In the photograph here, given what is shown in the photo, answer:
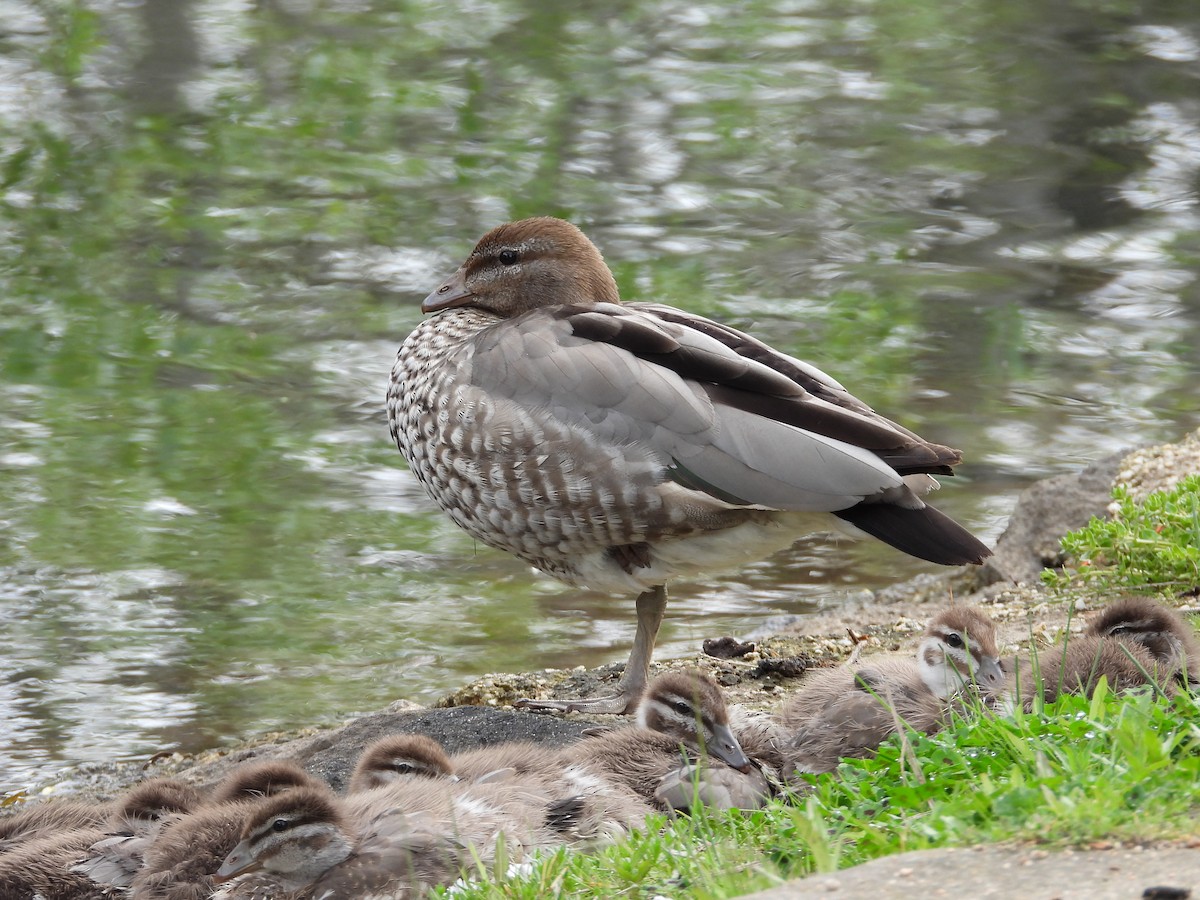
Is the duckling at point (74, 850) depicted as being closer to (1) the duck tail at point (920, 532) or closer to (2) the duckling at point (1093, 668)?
(1) the duck tail at point (920, 532)

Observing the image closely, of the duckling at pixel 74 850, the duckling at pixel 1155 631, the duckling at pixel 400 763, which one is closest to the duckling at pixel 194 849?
the duckling at pixel 74 850

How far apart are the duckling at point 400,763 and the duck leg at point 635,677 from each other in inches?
47.1

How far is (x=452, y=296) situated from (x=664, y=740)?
2.44 metres

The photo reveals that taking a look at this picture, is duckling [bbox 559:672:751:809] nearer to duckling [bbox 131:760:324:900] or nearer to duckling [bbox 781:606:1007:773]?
duckling [bbox 781:606:1007:773]

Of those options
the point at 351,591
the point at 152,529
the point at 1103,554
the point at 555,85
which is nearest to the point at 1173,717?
the point at 1103,554

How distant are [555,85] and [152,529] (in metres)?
9.23

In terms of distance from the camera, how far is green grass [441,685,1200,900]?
3.29 m

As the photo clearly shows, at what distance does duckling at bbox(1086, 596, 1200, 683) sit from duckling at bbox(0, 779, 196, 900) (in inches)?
110

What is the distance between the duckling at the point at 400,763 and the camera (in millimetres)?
4848

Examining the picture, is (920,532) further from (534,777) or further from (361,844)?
(361,844)

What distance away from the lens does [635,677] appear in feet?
20.1

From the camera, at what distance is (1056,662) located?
4832mm

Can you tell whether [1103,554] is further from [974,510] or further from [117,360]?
[117,360]

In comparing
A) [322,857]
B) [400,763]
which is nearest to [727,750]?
[400,763]
